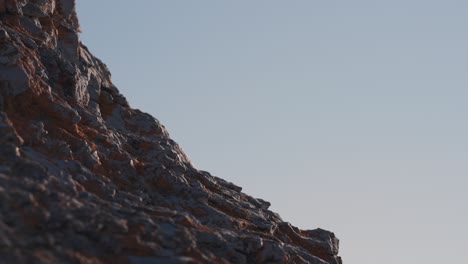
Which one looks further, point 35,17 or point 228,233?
point 35,17

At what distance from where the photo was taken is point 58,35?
167ft

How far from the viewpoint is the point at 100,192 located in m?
36.3

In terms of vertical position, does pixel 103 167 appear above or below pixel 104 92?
below

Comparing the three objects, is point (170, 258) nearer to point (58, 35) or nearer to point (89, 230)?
point (89, 230)

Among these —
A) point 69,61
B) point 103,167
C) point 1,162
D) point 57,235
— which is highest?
point 69,61

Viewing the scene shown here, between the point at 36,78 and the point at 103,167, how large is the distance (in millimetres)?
6053

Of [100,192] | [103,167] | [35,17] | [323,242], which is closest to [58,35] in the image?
[35,17]

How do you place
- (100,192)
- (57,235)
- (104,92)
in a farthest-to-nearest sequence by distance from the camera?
(104,92), (100,192), (57,235)

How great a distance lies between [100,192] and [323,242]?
704 inches

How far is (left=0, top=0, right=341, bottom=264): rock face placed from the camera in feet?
96.8

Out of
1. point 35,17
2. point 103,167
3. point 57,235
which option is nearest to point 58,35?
point 35,17

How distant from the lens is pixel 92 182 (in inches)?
1448

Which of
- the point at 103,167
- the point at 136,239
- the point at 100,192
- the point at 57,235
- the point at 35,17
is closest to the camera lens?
the point at 57,235

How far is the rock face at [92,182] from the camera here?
29.5m
